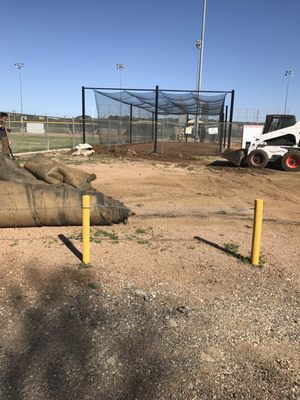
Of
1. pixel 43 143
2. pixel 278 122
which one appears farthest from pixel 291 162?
pixel 43 143

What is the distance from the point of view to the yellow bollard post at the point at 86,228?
15.6ft

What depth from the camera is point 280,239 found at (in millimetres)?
6469

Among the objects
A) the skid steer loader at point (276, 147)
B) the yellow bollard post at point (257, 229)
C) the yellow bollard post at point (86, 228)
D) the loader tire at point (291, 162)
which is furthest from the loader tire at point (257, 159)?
the yellow bollard post at point (86, 228)

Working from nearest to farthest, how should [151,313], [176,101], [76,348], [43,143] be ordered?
[76,348] < [151,313] < [176,101] < [43,143]

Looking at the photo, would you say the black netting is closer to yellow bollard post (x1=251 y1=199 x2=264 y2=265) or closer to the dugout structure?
the dugout structure

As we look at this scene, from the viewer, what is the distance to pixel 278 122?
53.3 ft

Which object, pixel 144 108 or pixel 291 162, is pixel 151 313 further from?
pixel 144 108

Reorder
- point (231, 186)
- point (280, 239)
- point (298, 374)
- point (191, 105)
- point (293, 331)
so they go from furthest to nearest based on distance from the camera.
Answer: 1. point (191, 105)
2. point (231, 186)
3. point (280, 239)
4. point (293, 331)
5. point (298, 374)

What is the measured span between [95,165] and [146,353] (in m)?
12.6

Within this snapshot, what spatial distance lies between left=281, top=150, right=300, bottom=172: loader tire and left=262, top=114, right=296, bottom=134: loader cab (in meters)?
1.42

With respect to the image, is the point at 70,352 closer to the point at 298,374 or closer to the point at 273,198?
the point at 298,374

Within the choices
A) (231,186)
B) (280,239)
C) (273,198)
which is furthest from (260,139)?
(280,239)

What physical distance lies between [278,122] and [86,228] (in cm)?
1337

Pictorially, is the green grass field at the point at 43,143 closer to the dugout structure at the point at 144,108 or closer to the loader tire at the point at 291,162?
the dugout structure at the point at 144,108
